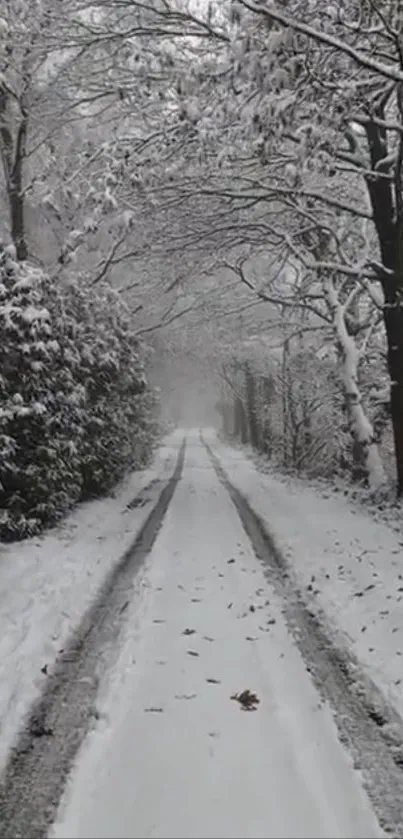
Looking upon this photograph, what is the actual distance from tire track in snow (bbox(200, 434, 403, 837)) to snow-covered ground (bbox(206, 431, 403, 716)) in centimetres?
14

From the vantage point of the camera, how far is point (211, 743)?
4137mm

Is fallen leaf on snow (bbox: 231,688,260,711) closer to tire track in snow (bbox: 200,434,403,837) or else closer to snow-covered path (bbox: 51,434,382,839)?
snow-covered path (bbox: 51,434,382,839)

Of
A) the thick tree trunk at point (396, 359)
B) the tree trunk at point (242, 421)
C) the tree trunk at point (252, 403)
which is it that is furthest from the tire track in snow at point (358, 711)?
the tree trunk at point (242, 421)

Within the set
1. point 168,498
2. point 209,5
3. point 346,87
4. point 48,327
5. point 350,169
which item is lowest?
point 168,498

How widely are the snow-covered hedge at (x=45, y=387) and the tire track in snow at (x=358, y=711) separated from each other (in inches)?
195

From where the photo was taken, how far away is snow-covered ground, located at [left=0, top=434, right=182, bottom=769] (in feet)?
16.8

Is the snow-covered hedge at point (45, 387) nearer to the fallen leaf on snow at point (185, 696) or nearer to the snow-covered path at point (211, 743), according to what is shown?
the snow-covered path at point (211, 743)

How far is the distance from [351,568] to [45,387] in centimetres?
571


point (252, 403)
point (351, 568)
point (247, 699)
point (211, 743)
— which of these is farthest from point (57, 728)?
point (252, 403)

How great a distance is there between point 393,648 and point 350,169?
23.5ft

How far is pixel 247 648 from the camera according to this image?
18.8 ft

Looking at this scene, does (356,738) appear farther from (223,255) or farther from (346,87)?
(223,255)

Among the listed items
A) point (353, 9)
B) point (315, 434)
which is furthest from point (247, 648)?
point (315, 434)

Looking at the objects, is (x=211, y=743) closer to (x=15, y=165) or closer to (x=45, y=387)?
(x=45, y=387)
